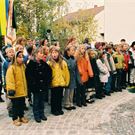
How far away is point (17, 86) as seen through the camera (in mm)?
9594

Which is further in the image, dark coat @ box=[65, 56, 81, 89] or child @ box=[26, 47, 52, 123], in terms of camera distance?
dark coat @ box=[65, 56, 81, 89]

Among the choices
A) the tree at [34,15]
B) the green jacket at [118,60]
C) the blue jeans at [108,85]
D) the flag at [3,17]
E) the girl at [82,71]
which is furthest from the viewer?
the tree at [34,15]

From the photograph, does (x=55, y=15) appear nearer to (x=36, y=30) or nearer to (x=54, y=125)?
(x=36, y=30)

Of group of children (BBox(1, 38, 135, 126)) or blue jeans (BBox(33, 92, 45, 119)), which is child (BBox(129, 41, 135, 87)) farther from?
blue jeans (BBox(33, 92, 45, 119))

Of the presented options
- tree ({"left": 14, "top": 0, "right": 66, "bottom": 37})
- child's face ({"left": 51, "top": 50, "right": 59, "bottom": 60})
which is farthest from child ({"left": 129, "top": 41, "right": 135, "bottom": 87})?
tree ({"left": 14, "top": 0, "right": 66, "bottom": 37})

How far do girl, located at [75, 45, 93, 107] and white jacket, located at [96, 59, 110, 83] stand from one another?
0.96m

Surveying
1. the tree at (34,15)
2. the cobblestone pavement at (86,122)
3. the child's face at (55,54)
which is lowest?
the cobblestone pavement at (86,122)

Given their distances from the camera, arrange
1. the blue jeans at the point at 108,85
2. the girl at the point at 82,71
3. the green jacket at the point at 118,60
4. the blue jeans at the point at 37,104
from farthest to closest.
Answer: the green jacket at the point at 118,60, the blue jeans at the point at 108,85, the girl at the point at 82,71, the blue jeans at the point at 37,104

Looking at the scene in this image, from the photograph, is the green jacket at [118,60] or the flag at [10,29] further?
the green jacket at [118,60]

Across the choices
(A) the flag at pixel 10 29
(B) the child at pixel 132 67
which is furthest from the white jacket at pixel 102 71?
(A) the flag at pixel 10 29

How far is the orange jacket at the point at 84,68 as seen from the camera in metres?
11.7

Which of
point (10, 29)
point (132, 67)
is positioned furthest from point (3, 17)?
point (132, 67)

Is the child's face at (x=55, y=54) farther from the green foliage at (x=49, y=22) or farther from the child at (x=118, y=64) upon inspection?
the green foliage at (x=49, y=22)

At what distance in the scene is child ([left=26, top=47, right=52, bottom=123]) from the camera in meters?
9.82
